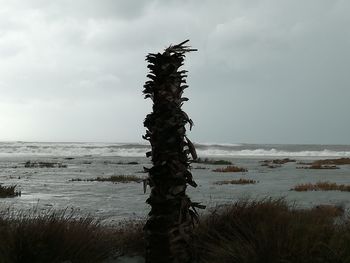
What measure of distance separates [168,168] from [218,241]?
1519 mm

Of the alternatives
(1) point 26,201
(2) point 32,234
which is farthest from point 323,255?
(1) point 26,201

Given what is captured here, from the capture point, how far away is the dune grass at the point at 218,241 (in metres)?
5.45

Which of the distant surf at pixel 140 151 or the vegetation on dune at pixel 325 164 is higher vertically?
the distant surf at pixel 140 151

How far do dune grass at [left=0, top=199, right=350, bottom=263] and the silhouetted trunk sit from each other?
577 millimetres

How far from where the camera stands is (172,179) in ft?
18.0

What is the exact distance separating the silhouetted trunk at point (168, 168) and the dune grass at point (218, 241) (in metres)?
0.58

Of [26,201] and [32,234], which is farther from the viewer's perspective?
[26,201]

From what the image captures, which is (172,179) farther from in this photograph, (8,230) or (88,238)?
(8,230)

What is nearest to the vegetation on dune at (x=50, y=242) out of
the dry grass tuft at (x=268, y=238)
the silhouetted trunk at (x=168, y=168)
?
the silhouetted trunk at (x=168, y=168)

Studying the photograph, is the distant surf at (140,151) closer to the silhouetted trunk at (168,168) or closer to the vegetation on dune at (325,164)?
the vegetation on dune at (325,164)

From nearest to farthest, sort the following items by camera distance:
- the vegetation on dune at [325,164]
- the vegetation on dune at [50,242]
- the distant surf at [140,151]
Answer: the vegetation on dune at [50,242]
the vegetation on dune at [325,164]
the distant surf at [140,151]

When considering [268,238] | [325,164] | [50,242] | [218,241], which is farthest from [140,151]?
[268,238]

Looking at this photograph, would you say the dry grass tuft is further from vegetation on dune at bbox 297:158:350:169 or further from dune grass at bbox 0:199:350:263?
vegetation on dune at bbox 297:158:350:169

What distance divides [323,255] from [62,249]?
122 inches
